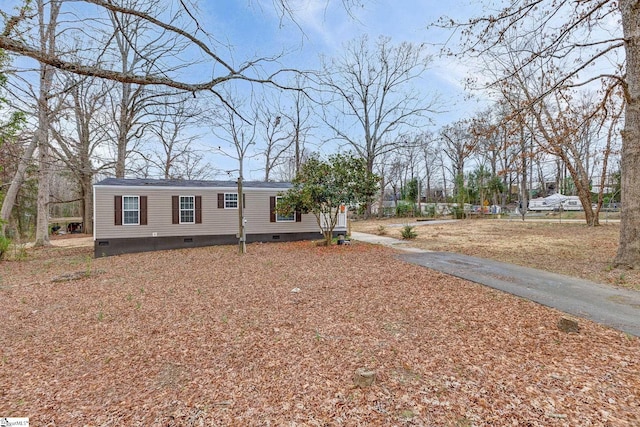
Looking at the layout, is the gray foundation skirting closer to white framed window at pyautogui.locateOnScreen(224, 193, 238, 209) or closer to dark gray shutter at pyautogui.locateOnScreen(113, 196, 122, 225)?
→ dark gray shutter at pyautogui.locateOnScreen(113, 196, 122, 225)

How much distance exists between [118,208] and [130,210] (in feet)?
1.23

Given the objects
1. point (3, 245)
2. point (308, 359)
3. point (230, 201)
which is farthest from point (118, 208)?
point (308, 359)

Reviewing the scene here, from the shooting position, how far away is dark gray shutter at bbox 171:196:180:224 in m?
11.8

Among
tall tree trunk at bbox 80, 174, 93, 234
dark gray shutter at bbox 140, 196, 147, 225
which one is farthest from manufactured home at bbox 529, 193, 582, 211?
tall tree trunk at bbox 80, 174, 93, 234

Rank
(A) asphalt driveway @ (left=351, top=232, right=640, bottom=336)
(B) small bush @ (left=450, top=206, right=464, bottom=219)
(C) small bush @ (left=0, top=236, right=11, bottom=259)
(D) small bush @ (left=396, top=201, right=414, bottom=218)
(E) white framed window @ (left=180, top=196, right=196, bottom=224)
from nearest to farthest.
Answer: (A) asphalt driveway @ (left=351, top=232, right=640, bottom=336)
(C) small bush @ (left=0, top=236, right=11, bottom=259)
(E) white framed window @ (left=180, top=196, right=196, bottom=224)
(B) small bush @ (left=450, top=206, right=464, bottom=219)
(D) small bush @ (left=396, top=201, right=414, bottom=218)

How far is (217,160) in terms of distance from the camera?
2556 centimetres

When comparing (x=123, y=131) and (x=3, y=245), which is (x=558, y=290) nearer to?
(x=3, y=245)

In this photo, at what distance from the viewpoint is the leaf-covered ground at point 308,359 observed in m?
2.18

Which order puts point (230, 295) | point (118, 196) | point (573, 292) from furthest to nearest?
point (118, 196) < point (230, 295) < point (573, 292)

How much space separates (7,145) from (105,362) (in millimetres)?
14052

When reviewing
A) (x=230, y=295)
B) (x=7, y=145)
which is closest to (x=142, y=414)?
(x=230, y=295)

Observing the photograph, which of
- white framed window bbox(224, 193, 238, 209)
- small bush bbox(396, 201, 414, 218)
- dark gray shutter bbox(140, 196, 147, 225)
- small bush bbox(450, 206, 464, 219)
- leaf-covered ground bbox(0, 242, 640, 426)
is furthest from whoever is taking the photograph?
small bush bbox(396, 201, 414, 218)

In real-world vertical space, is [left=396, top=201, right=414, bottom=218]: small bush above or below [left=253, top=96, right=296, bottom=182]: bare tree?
below

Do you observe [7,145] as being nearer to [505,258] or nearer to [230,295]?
[230,295]
